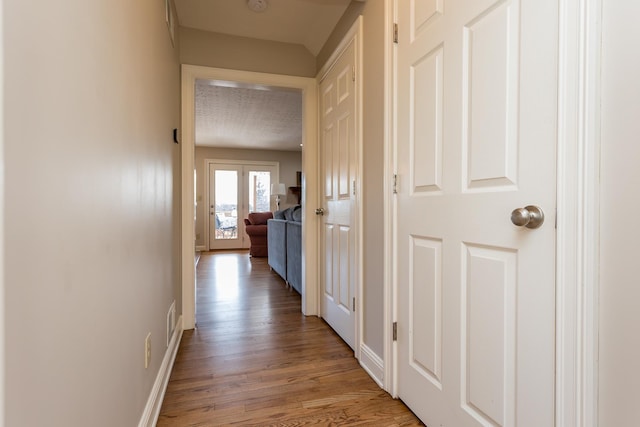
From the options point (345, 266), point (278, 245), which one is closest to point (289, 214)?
point (278, 245)

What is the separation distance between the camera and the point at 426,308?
1324 mm

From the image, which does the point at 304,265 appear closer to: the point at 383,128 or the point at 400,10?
the point at 383,128

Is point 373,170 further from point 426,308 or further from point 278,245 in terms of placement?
point 278,245

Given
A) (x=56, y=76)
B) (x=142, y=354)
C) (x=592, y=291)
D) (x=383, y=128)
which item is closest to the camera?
(x=56, y=76)

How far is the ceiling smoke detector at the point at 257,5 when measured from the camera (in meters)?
2.15

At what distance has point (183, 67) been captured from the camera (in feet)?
7.82

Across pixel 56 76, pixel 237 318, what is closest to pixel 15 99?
pixel 56 76

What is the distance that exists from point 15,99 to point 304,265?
233 centimetres

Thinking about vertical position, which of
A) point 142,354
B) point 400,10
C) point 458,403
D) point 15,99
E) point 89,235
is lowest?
point 458,403

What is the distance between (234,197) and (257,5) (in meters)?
5.59

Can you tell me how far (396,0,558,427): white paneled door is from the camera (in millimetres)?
856

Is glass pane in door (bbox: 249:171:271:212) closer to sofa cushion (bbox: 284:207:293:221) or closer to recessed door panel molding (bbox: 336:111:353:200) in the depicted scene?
sofa cushion (bbox: 284:207:293:221)

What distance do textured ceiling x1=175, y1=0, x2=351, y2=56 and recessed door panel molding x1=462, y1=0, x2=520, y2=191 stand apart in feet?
4.29

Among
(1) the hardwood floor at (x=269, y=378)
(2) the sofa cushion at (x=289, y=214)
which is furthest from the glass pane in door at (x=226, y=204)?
(1) the hardwood floor at (x=269, y=378)
